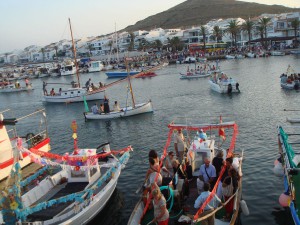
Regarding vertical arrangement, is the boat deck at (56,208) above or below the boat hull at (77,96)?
below

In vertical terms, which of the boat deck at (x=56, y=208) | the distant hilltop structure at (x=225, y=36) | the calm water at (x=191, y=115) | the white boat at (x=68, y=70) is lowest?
the calm water at (x=191, y=115)

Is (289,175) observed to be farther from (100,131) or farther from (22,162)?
(100,131)

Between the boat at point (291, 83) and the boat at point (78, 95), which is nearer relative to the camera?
the boat at point (291, 83)

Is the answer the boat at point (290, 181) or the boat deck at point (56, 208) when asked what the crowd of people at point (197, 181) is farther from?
the boat deck at point (56, 208)

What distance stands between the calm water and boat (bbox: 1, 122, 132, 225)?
1.44 m

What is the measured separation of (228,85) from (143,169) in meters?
30.3

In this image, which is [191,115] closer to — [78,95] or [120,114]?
[120,114]

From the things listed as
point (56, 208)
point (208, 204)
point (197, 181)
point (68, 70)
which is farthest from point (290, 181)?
point (68, 70)

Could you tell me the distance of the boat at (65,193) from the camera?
1533cm

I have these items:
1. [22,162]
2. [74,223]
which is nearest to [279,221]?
[74,223]

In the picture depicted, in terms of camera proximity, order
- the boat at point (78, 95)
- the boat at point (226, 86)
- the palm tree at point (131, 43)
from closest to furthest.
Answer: the boat at point (226, 86), the boat at point (78, 95), the palm tree at point (131, 43)

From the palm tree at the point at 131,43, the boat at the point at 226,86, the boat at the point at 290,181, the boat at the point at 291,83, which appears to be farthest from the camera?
the palm tree at the point at 131,43

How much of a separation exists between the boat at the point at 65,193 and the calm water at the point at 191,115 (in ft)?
4.72

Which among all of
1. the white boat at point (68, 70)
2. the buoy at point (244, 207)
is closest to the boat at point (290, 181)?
the buoy at point (244, 207)
